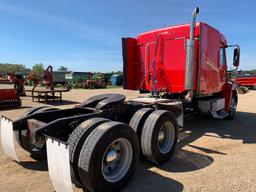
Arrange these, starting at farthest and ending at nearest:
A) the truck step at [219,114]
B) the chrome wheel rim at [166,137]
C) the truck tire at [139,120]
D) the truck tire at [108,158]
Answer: the truck step at [219,114], the chrome wheel rim at [166,137], the truck tire at [139,120], the truck tire at [108,158]

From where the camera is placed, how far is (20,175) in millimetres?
4230

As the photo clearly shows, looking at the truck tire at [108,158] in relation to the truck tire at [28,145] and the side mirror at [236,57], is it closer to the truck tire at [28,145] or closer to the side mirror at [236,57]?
the truck tire at [28,145]

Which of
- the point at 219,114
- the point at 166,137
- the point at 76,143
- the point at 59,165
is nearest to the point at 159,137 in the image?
the point at 166,137

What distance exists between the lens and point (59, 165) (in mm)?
3180

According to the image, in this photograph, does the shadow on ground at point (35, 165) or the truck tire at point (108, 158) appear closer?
the truck tire at point (108, 158)

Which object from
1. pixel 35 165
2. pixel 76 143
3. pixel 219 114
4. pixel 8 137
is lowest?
pixel 35 165

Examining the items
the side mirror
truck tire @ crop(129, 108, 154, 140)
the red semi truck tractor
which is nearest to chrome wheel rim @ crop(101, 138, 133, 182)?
the red semi truck tractor

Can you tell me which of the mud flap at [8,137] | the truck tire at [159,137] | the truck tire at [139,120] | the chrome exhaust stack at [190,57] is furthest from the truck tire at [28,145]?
the chrome exhaust stack at [190,57]

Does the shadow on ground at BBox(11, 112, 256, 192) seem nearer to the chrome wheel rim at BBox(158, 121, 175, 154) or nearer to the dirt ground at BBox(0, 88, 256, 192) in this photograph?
the dirt ground at BBox(0, 88, 256, 192)

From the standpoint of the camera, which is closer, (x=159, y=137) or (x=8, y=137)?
(x=8, y=137)

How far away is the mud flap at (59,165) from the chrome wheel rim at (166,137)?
218 cm

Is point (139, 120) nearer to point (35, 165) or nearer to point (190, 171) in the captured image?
point (190, 171)

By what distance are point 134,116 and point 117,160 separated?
1.25 metres

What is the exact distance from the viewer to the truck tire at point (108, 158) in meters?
3.28
